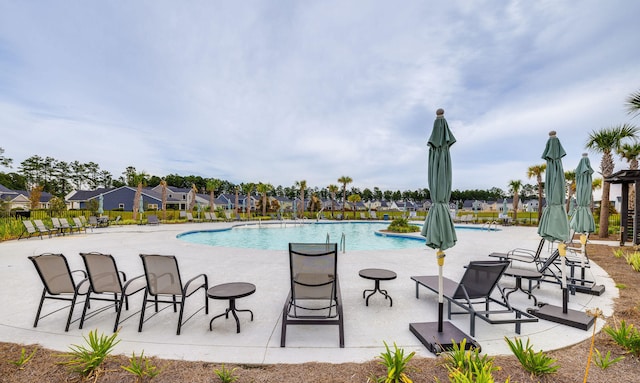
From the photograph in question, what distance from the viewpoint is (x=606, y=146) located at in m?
14.4

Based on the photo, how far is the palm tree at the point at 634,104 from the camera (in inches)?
401

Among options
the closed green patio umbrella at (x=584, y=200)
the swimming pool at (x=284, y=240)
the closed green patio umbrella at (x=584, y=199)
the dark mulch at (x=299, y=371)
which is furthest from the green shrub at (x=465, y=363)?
the swimming pool at (x=284, y=240)

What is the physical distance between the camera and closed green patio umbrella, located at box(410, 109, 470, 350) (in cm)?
317

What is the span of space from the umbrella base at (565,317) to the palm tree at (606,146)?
598 inches

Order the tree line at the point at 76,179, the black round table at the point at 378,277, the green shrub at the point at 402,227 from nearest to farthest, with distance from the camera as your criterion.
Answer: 1. the black round table at the point at 378,277
2. the green shrub at the point at 402,227
3. the tree line at the point at 76,179

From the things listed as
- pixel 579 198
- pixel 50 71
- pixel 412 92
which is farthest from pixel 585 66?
pixel 50 71

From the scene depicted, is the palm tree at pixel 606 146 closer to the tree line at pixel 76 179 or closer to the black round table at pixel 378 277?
the black round table at pixel 378 277

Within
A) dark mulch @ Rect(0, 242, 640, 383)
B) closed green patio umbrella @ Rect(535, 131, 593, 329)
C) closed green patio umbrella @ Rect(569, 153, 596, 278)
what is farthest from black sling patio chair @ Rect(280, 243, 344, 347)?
closed green patio umbrella @ Rect(569, 153, 596, 278)

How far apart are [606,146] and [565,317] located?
16743 millimetres

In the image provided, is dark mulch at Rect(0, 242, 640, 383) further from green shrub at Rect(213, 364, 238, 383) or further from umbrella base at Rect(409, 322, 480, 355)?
umbrella base at Rect(409, 322, 480, 355)

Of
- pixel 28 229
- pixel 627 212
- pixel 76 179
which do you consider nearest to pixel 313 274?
pixel 28 229

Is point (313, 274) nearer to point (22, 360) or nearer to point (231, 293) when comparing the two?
point (231, 293)

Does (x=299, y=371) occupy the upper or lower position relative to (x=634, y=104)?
lower

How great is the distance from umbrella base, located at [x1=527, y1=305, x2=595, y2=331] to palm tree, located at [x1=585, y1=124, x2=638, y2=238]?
49.9 ft
